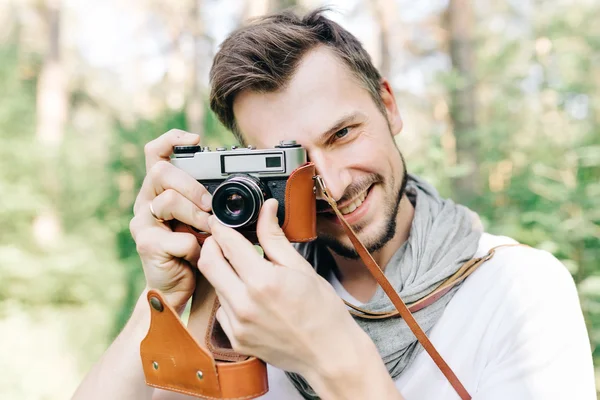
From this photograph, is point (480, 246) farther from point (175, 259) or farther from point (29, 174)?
point (29, 174)

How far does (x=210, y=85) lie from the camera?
156cm

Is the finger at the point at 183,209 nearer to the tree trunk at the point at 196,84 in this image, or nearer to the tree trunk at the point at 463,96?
the tree trunk at the point at 463,96

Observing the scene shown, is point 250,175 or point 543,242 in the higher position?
point 250,175

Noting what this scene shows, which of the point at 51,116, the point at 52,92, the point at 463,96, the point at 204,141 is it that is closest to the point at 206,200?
the point at 463,96

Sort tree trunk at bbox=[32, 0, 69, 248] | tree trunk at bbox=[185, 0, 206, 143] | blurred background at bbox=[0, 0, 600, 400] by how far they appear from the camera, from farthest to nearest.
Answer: tree trunk at bbox=[32, 0, 69, 248]
tree trunk at bbox=[185, 0, 206, 143]
blurred background at bbox=[0, 0, 600, 400]

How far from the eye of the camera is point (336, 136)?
138 cm

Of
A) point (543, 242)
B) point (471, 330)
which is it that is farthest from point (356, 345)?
point (543, 242)

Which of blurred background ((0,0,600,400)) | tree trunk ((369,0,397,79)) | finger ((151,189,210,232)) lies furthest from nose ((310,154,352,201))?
tree trunk ((369,0,397,79))

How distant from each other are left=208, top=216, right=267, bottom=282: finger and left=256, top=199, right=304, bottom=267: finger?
1.4 inches

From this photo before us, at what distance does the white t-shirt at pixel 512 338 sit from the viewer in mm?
1056

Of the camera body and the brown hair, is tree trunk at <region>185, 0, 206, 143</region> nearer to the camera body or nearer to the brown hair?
the brown hair

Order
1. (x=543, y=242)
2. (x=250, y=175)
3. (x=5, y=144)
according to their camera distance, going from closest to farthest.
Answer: (x=250, y=175) < (x=543, y=242) < (x=5, y=144)

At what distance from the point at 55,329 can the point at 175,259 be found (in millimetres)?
4677

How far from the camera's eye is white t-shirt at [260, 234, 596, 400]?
1056 mm
